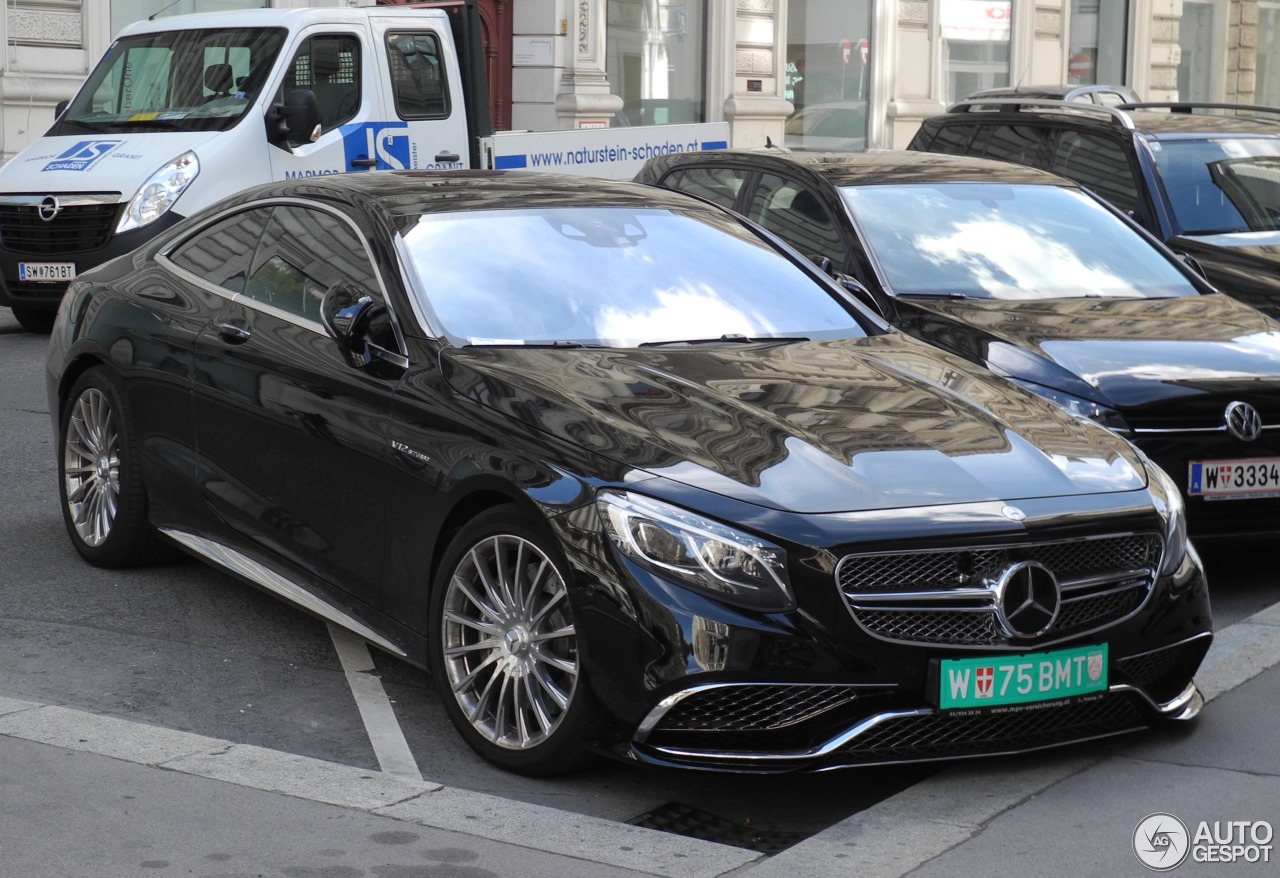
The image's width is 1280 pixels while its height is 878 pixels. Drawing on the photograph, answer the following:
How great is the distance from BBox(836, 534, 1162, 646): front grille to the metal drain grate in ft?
1.79

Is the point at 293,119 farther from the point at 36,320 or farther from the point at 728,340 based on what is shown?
the point at 728,340

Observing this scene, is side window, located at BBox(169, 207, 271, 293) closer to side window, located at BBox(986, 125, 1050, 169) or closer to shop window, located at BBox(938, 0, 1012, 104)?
side window, located at BBox(986, 125, 1050, 169)

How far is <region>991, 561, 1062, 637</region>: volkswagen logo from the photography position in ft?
14.6

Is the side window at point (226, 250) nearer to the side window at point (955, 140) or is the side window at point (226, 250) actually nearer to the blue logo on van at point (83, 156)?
the side window at point (955, 140)

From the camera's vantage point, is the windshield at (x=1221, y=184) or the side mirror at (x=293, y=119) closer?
the windshield at (x=1221, y=184)

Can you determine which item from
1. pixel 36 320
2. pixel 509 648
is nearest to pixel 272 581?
pixel 509 648

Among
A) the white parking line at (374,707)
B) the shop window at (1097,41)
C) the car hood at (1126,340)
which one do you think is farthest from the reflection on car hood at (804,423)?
the shop window at (1097,41)

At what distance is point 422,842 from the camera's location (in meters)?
4.13

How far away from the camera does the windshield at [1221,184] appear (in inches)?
395

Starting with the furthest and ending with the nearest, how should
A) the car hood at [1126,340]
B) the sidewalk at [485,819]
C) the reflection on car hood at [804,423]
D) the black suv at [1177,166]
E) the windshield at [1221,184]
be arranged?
the windshield at [1221,184], the black suv at [1177,166], the car hood at [1126,340], the reflection on car hood at [804,423], the sidewalk at [485,819]

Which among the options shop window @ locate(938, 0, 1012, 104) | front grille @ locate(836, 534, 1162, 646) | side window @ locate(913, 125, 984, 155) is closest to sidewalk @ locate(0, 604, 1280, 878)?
front grille @ locate(836, 534, 1162, 646)

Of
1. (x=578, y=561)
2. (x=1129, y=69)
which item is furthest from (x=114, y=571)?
(x=1129, y=69)

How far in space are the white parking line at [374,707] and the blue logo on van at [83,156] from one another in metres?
7.51

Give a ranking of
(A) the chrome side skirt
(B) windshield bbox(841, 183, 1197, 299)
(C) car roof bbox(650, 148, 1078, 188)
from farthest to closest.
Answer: (C) car roof bbox(650, 148, 1078, 188) → (B) windshield bbox(841, 183, 1197, 299) → (A) the chrome side skirt
